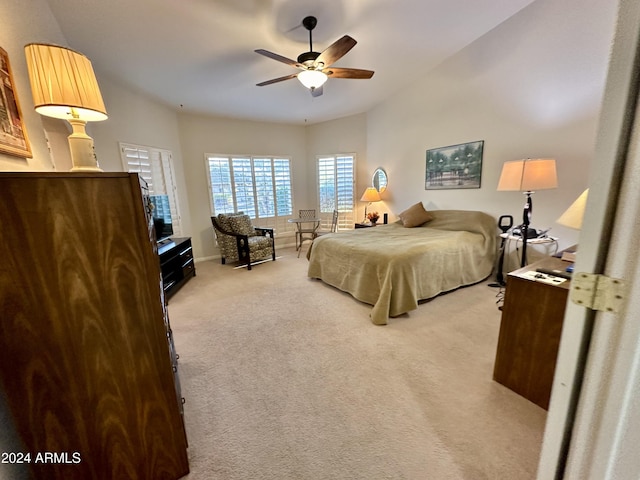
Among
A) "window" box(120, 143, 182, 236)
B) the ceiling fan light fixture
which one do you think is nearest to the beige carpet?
"window" box(120, 143, 182, 236)

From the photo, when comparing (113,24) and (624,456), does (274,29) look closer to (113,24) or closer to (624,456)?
(113,24)

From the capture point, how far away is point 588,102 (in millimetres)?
2480

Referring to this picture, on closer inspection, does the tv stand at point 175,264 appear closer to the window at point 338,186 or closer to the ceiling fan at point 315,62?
the ceiling fan at point 315,62

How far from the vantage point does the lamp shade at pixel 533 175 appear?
7.88ft

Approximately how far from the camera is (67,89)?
1.12m

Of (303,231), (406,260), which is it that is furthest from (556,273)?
(303,231)

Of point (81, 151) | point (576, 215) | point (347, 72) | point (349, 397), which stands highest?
point (347, 72)

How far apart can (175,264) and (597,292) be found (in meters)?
3.91

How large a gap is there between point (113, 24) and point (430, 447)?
3.92 meters

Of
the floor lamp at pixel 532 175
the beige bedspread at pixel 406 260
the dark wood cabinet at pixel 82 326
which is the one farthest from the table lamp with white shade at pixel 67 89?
the floor lamp at pixel 532 175

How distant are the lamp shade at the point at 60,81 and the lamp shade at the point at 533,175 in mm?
3305

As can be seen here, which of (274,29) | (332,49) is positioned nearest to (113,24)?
(274,29)

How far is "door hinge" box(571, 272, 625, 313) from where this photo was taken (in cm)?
64

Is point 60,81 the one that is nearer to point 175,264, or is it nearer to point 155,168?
point 175,264
